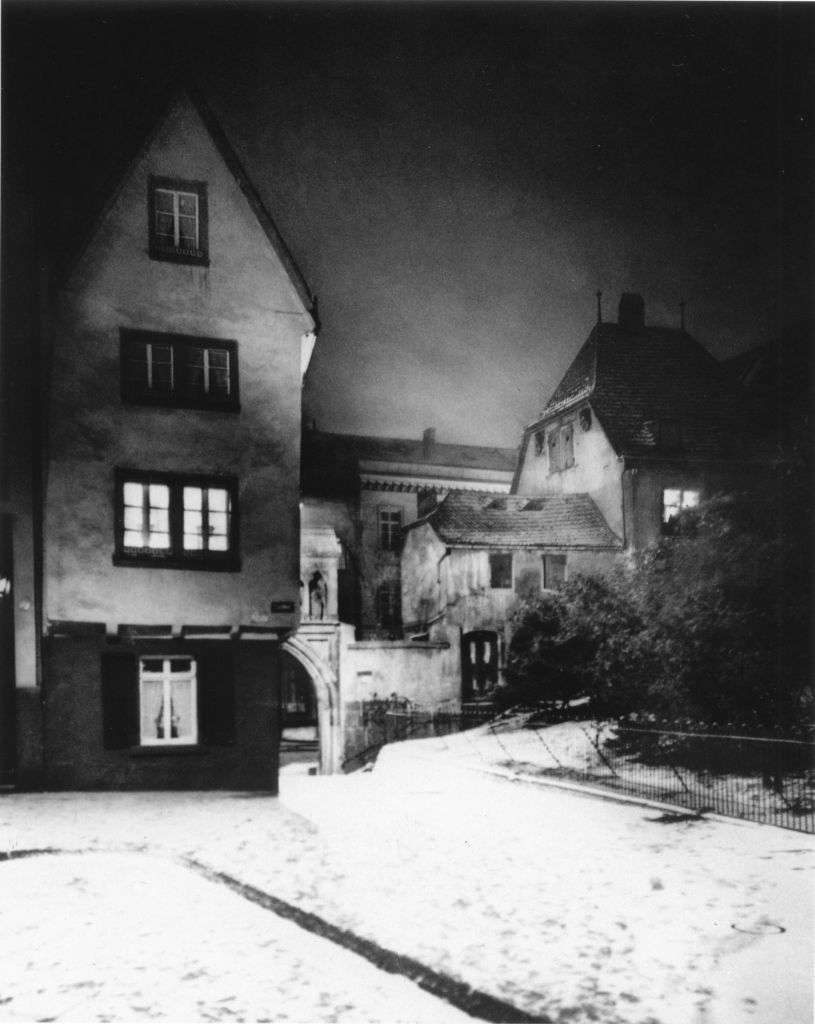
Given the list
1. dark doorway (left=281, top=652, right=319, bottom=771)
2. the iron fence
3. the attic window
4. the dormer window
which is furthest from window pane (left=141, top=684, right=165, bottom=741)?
the attic window

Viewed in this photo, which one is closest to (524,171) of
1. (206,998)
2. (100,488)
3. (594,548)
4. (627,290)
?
(627,290)

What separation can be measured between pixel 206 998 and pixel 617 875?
5.74ft

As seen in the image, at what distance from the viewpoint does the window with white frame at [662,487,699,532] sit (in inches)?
164

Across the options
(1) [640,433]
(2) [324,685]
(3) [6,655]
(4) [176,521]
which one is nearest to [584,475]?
(1) [640,433]

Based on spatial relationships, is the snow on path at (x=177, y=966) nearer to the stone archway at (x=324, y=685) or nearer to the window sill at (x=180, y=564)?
the stone archway at (x=324, y=685)

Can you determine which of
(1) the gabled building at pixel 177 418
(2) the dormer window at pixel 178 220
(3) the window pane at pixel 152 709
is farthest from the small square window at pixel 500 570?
(3) the window pane at pixel 152 709

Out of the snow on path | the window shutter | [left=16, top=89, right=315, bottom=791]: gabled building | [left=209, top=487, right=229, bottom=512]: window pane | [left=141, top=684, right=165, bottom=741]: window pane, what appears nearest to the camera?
the snow on path

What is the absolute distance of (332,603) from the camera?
13.7ft

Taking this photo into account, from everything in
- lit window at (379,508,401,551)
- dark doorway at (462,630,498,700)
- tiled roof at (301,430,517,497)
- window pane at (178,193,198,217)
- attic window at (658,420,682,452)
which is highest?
window pane at (178,193,198,217)

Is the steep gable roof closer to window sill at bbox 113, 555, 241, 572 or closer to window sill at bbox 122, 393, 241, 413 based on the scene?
window sill at bbox 122, 393, 241, 413

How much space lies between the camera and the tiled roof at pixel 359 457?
4.13 m

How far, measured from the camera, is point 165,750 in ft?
16.1

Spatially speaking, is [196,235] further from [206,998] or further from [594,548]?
[206,998]

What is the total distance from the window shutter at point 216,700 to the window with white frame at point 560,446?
1.90 meters
